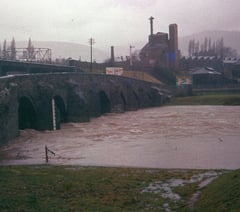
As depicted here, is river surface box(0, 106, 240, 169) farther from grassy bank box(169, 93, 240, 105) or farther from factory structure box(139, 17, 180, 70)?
factory structure box(139, 17, 180, 70)

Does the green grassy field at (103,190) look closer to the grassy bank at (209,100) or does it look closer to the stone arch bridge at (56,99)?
the stone arch bridge at (56,99)

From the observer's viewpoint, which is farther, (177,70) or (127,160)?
(177,70)

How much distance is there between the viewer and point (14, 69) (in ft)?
111

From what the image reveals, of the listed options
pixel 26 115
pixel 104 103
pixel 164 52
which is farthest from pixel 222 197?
pixel 164 52

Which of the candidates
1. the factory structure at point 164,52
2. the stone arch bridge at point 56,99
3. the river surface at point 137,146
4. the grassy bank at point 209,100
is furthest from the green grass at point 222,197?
the factory structure at point 164,52

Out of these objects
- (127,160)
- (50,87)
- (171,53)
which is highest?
(171,53)

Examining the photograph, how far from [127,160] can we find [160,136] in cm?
682

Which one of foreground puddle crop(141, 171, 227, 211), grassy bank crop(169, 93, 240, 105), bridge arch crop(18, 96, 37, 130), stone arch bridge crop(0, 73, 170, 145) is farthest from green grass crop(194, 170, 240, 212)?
grassy bank crop(169, 93, 240, 105)

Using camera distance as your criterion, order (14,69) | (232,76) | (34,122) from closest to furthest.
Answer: (34,122) → (14,69) → (232,76)

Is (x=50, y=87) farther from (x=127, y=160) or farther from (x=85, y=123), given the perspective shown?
(x=127, y=160)

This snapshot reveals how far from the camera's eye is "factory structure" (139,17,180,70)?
68.8m

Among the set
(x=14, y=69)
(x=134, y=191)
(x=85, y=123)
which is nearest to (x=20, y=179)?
(x=134, y=191)

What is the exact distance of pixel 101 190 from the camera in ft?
30.3

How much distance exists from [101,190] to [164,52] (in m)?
61.2
